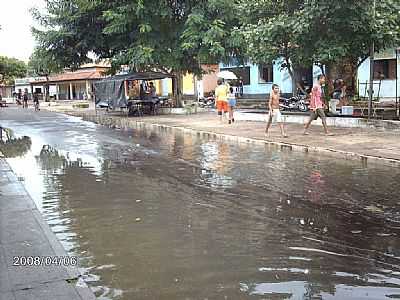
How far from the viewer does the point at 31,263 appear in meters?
5.00

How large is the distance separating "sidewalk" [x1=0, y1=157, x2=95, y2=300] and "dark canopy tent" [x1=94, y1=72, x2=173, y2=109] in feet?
71.0

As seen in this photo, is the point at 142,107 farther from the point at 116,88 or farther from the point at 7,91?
the point at 7,91

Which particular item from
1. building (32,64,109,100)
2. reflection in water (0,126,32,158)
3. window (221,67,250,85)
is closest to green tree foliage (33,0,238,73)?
reflection in water (0,126,32,158)

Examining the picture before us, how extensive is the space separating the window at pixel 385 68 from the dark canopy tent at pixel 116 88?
12.4 metres

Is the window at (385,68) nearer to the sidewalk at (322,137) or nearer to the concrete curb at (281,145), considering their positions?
the sidewalk at (322,137)

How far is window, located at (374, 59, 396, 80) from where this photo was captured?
98.7ft

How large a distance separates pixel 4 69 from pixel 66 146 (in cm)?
5884

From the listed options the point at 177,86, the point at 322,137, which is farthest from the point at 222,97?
the point at 177,86

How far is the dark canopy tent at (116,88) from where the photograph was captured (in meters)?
28.6

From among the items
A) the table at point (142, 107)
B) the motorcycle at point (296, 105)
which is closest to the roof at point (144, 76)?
the table at point (142, 107)

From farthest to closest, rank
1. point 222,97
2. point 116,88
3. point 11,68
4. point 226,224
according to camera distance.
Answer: point 11,68, point 116,88, point 222,97, point 226,224

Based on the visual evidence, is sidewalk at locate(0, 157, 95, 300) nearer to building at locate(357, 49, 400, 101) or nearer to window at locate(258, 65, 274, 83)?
building at locate(357, 49, 400, 101)

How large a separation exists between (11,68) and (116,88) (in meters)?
49.1

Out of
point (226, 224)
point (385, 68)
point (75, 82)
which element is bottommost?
point (226, 224)
